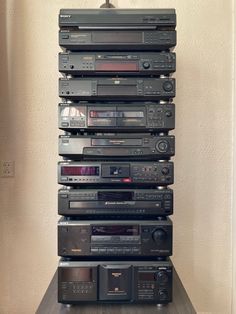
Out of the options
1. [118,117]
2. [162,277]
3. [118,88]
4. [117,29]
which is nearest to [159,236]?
[162,277]

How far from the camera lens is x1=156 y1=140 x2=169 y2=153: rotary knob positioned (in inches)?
47.7

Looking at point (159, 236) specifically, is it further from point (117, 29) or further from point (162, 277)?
point (117, 29)

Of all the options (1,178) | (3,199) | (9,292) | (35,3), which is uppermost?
(35,3)

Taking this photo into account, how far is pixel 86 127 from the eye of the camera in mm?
1222

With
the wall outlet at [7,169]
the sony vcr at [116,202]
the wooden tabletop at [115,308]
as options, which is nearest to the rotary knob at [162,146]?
the sony vcr at [116,202]

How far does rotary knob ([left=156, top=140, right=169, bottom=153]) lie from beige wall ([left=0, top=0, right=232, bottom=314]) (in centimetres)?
42

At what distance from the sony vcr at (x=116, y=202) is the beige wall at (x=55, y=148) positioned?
43cm

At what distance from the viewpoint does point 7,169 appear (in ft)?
5.32

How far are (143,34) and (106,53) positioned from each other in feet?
0.50

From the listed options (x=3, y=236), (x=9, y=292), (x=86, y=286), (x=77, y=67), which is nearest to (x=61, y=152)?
(x=77, y=67)

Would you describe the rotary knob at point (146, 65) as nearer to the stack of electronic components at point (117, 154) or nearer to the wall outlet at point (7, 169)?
the stack of electronic components at point (117, 154)

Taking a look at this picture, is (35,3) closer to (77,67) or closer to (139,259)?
(77,67)

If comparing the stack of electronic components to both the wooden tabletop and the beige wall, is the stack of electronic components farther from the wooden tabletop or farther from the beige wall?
the beige wall

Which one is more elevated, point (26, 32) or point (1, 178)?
point (26, 32)
